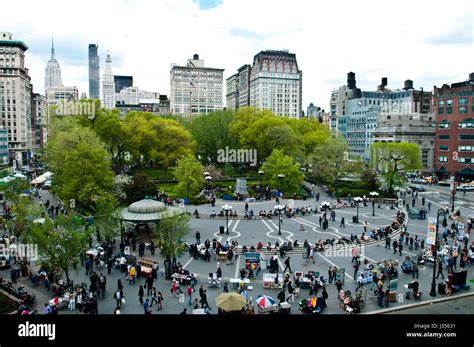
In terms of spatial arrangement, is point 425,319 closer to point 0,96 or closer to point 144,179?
point 144,179

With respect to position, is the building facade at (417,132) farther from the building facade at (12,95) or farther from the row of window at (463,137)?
the building facade at (12,95)

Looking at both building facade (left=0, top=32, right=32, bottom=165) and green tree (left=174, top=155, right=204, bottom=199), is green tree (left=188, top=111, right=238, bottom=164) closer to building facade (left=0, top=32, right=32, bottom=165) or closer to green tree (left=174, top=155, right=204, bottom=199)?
green tree (left=174, top=155, right=204, bottom=199)

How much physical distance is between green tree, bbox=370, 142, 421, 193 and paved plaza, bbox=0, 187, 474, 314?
8259 mm

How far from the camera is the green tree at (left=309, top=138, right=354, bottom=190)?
219 feet

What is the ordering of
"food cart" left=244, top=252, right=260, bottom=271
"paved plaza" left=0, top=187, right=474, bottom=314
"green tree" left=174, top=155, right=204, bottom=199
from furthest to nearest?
"green tree" left=174, top=155, right=204, bottom=199 < "food cart" left=244, top=252, right=260, bottom=271 < "paved plaza" left=0, top=187, right=474, bottom=314

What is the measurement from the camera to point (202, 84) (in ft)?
650

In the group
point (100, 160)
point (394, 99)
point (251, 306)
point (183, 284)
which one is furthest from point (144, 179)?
point (394, 99)

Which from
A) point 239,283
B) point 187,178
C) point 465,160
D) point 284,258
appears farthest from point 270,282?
point 465,160

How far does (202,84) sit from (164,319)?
19984 centimetres

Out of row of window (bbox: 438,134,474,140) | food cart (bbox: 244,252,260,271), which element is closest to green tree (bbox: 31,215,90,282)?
food cart (bbox: 244,252,260,271)

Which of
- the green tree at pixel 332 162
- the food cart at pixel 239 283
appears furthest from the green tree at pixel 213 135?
the food cart at pixel 239 283

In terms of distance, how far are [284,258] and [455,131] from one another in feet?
227

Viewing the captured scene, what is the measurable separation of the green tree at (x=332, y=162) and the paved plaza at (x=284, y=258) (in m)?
10.8

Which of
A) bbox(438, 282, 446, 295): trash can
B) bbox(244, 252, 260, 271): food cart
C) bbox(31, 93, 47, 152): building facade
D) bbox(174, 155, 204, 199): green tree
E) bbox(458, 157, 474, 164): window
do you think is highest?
bbox(31, 93, 47, 152): building facade
